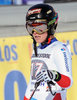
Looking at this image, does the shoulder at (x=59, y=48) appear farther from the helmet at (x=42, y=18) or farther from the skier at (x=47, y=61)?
the helmet at (x=42, y=18)

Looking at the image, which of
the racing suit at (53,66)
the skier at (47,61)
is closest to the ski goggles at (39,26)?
the skier at (47,61)

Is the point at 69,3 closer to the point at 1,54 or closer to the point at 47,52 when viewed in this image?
the point at 1,54

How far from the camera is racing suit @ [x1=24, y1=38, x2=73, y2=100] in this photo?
2904 millimetres

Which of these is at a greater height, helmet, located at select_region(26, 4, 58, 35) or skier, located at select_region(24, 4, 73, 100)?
helmet, located at select_region(26, 4, 58, 35)

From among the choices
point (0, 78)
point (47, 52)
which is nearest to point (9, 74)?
point (0, 78)

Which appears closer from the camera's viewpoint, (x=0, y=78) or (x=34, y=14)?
(x=34, y=14)

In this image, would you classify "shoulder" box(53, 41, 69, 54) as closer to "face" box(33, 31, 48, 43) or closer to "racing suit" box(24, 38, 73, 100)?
"racing suit" box(24, 38, 73, 100)

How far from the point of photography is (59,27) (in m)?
4.94

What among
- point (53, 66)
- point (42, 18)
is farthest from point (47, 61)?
point (42, 18)

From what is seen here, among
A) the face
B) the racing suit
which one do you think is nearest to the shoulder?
the racing suit

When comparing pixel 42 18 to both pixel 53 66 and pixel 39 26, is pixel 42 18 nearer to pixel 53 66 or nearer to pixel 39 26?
pixel 39 26

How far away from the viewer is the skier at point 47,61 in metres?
2.91

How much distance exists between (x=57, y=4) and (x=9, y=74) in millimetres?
1234

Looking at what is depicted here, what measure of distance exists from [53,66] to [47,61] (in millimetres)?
72
